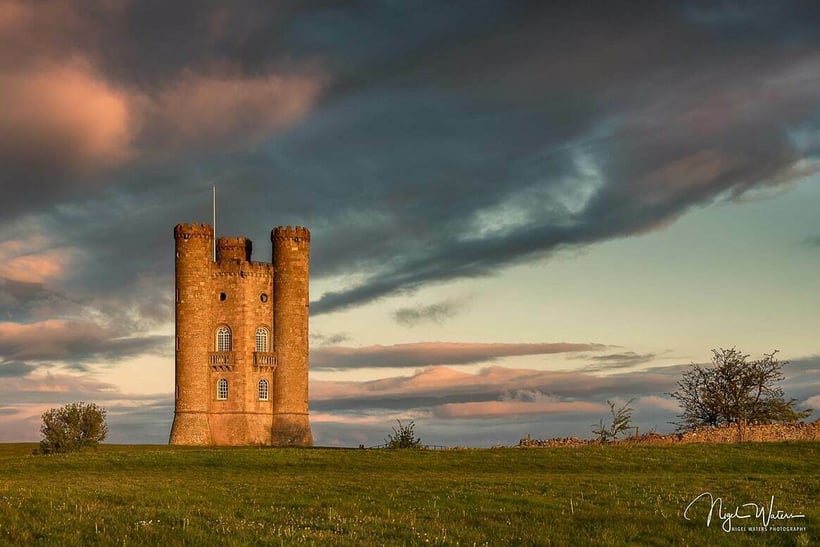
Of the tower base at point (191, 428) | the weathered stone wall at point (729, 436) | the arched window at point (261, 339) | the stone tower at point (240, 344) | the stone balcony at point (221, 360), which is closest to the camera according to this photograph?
the weathered stone wall at point (729, 436)

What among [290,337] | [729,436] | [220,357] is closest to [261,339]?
[290,337]

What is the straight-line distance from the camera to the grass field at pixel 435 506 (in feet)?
55.4

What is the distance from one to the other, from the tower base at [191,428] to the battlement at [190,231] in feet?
50.3

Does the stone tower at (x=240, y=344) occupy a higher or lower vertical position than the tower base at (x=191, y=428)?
higher

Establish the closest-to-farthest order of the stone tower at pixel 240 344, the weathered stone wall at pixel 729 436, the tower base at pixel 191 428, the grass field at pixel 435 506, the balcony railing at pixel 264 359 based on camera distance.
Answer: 1. the grass field at pixel 435 506
2. the weathered stone wall at pixel 729 436
3. the tower base at pixel 191 428
4. the stone tower at pixel 240 344
5. the balcony railing at pixel 264 359

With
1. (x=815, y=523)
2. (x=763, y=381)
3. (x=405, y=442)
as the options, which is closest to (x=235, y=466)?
(x=405, y=442)

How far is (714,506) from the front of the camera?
2097 centimetres

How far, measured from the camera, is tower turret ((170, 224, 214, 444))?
78062 millimetres

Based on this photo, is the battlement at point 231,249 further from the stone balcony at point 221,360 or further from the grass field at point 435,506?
the grass field at point 435,506

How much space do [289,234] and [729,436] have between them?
142 feet

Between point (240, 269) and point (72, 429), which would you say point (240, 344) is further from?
point (72, 429)

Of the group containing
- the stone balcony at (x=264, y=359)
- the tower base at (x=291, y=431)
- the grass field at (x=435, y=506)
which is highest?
the stone balcony at (x=264, y=359)

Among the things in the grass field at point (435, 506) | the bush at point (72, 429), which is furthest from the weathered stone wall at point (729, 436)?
the bush at point (72, 429)

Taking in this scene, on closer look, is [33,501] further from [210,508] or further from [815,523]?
[815,523]
